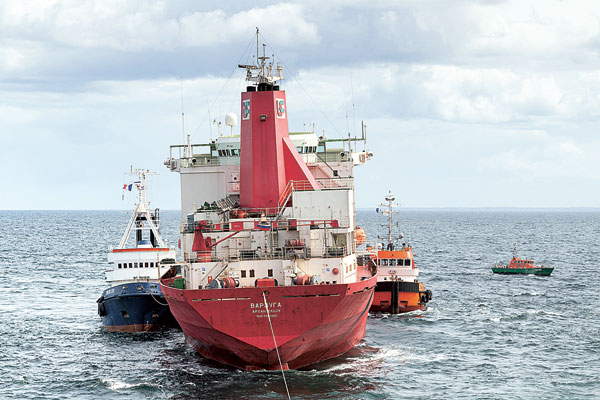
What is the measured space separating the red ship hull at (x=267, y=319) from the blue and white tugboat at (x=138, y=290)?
452 inches

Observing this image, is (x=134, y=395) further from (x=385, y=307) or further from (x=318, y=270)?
(x=385, y=307)

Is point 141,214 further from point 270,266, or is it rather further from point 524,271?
point 524,271

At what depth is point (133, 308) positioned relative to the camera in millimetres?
47969

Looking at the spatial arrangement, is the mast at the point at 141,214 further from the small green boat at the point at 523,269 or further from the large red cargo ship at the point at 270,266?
the small green boat at the point at 523,269

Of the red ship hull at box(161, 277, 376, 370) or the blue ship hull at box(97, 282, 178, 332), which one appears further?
the blue ship hull at box(97, 282, 178, 332)

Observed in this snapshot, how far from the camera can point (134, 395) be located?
112ft

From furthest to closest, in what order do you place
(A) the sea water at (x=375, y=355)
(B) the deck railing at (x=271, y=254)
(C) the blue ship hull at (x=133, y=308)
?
1. (C) the blue ship hull at (x=133, y=308)
2. (B) the deck railing at (x=271, y=254)
3. (A) the sea water at (x=375, y=355)

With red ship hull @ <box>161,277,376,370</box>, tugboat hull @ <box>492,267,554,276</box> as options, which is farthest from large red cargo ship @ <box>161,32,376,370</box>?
tugboat hull @ <box>492,267,554,276</box>

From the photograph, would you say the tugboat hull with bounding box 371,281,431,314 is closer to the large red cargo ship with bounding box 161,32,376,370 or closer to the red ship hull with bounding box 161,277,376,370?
the large red cargo ship with bounding box 161,32,376,370

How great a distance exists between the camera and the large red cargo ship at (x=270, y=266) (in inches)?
1398

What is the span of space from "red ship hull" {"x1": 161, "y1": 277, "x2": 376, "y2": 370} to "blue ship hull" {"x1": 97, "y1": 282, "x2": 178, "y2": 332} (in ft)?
37.4

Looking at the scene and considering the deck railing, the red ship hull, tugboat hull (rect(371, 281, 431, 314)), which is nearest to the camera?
the red ship hull

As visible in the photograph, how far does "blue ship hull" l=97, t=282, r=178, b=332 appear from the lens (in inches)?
1885

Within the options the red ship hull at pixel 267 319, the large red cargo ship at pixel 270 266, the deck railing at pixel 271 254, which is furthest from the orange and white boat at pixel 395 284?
the red ship hull at pixel 267 319
